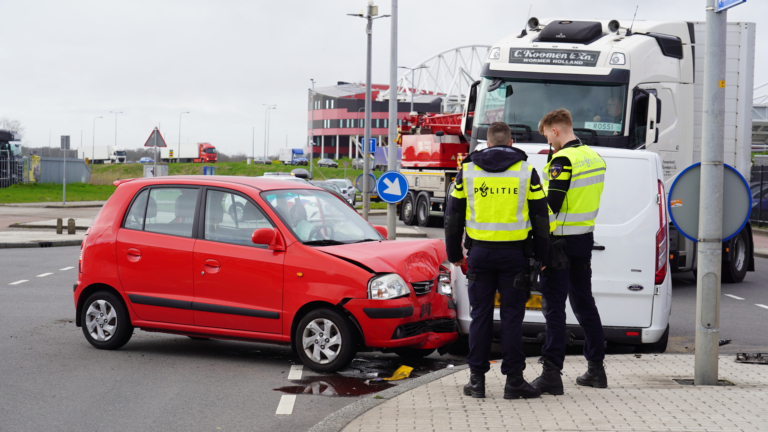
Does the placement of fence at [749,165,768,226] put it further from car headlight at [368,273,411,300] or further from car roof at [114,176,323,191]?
car headlight at [368,273,411,300]

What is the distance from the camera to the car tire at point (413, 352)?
7059 millimetres

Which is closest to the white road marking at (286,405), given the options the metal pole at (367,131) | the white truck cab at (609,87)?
the white truck cab at (609,87)

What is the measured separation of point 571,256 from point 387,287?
1.53 meters

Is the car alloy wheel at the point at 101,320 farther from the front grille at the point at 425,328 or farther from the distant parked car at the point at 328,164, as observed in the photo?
the distant parked car at the point at 328,164

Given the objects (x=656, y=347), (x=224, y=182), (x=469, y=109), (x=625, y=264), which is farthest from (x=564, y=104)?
(x=224, y=182)

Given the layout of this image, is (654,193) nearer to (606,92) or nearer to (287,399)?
(287,399)

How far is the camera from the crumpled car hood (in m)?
6.53

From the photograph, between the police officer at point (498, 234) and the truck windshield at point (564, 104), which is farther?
the truck windshield at point (564, 104)

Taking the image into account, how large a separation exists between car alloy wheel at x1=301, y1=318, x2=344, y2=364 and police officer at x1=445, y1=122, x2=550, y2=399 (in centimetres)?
147

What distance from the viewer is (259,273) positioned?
6.77m

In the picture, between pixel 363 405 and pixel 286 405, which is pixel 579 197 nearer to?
pixel 363 405

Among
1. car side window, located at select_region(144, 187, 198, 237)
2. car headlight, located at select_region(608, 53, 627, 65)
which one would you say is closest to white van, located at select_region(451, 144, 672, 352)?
car side window, located at select_region(144, 187, 198, 237)

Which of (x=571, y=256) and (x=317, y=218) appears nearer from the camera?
(x=571, y=256)

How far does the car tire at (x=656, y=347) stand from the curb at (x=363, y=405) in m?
1.99
